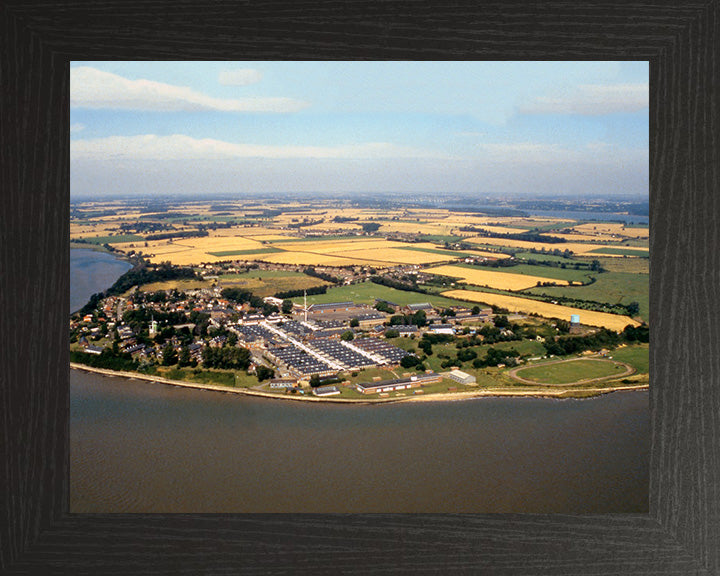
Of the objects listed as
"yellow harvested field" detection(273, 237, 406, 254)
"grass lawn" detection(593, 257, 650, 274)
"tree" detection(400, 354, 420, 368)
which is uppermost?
"yellow harvested field" detection(273, 237, 406, 254)

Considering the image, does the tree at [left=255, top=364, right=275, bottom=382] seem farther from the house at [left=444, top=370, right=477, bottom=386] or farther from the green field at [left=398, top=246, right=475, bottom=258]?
the green field at [left=398, top=246, right=475, bottom=258]

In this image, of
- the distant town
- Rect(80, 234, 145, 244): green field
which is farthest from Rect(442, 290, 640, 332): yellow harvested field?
Rect(80, 234, 145, 244): green field

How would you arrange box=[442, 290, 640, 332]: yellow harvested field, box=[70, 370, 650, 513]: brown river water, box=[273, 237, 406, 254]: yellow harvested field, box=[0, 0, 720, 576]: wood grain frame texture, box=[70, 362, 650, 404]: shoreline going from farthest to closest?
box=[273, 237, 406, 254]: yellow harvested field < box=[442, 290, 640, 332]: yellow harvested field < box=[70, 362, 650, 404]: shoreline < box=[70, 370, 650, 513]: brown river water < box=[0, 0, 720, 576]: wood grain frame texture

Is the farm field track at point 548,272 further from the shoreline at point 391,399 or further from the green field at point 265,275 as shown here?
the green field at point 265,275

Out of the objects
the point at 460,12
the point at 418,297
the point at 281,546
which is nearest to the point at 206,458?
the point at 281,546

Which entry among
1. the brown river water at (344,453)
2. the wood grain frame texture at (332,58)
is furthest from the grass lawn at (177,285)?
the wood grain frame texture at (332,58)

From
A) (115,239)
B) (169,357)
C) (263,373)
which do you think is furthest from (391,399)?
(115,239)

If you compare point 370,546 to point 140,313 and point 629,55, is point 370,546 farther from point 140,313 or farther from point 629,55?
point 629,55
